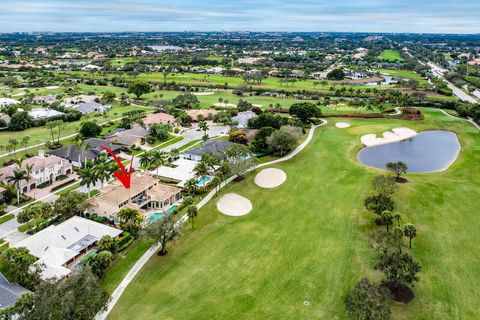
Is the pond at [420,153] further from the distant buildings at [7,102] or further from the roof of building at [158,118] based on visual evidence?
the distant buildings at [7,102]

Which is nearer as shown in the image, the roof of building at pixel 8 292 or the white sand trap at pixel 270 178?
the roof of building at pixel 8 292

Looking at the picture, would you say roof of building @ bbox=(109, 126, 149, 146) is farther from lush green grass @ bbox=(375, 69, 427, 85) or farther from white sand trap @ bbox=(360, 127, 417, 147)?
lush green grass @ bbox=(375, 69, 427, 85)

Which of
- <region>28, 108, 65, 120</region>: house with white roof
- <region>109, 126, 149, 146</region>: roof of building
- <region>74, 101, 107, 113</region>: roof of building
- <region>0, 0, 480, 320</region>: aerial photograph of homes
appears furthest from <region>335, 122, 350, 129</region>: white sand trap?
<region>28, 108, 65, 120</region>: house with white roof

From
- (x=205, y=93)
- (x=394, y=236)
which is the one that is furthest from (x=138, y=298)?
(x=205, y=93)

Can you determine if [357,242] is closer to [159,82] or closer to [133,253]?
[133,253]

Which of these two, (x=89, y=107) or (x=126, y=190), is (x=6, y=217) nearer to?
(x=126, y=190)

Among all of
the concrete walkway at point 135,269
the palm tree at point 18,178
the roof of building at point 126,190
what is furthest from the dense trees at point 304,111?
the palm tree at point 18,178
